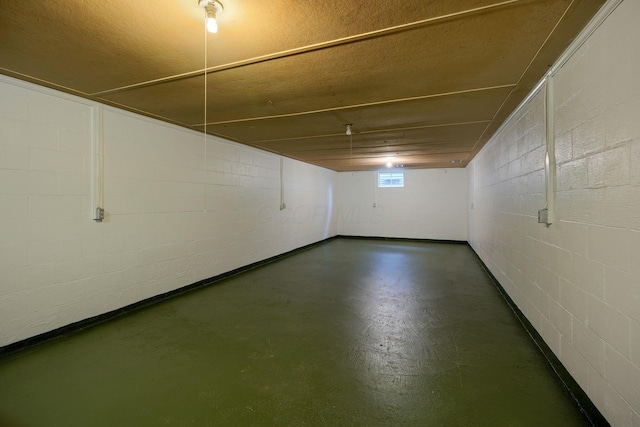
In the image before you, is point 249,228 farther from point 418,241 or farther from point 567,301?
point 418,241

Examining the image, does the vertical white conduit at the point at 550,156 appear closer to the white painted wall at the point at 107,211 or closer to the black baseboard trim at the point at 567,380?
the black baseboard trim at the point at 567,380

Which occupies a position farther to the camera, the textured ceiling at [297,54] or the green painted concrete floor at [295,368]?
the green painted concrete floor at [295,368]

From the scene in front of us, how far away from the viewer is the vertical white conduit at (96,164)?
2725 mm

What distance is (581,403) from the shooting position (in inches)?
65.6

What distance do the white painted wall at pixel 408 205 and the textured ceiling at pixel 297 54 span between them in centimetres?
498

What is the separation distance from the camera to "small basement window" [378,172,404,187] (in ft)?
27.3

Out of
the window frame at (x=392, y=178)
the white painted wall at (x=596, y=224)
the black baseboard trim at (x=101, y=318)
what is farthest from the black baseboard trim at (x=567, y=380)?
the window frame at (x=392, y=178)

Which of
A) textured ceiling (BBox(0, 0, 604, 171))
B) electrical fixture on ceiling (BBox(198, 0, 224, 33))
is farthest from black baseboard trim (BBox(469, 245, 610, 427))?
electrical fixture on ceiling (BBox(198, 0, 224, 33))

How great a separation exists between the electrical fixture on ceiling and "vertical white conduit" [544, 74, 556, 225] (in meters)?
2.28

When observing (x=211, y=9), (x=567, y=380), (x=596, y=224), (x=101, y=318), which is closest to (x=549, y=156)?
(x=596, y=224)

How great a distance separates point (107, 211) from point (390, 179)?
279 inches

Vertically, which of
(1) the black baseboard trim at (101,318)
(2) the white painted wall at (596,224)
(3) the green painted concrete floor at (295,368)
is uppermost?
(2) the white painted wall at (596,224)

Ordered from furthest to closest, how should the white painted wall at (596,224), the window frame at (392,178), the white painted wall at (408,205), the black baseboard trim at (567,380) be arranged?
the window frame at (392,178)
the white painted wall at (408,205)
the black baseboard trim at (567,380)
the white painted wall at (596,224)

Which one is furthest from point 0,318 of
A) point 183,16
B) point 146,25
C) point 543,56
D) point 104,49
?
point 543,56
